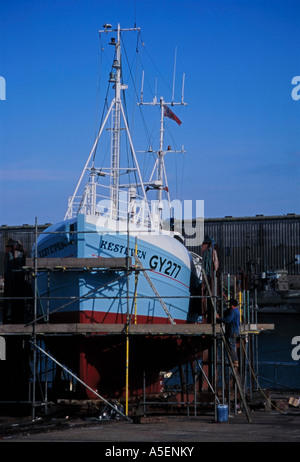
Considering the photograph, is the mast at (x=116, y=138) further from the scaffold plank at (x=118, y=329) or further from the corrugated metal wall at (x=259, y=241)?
the corrugated metal wall at (x=259, y=241)

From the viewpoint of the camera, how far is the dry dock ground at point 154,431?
13516 millimetres

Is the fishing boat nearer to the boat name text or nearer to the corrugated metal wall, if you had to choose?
the boat name text

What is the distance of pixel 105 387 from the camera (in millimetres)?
20000

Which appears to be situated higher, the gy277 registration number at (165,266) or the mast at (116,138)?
the mast at (116,138)

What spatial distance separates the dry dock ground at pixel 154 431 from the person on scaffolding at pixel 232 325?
1680 millimetres

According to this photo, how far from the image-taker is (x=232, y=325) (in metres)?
18.3

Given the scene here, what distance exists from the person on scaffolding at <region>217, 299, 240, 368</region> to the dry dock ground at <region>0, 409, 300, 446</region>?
5.51 feet

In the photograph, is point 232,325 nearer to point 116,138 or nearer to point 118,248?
point 118,248

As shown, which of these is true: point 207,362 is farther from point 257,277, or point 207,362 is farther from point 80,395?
point 257,277

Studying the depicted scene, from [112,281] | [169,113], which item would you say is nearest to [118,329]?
[112,281]

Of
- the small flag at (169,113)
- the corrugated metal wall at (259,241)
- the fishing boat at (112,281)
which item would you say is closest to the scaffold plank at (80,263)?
the fishing boat at (112,281)

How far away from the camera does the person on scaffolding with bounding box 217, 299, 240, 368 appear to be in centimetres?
1812
